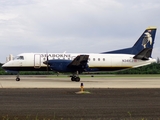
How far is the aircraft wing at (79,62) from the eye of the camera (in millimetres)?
39266

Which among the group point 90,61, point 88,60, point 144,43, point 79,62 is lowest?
point 79,62

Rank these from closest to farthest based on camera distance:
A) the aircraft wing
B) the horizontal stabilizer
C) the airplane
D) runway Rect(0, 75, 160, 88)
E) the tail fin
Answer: runway Rect(0, 75, 160, 88)
the aircraft wing
the airplane
the horizontal stabilizer
the tail fin

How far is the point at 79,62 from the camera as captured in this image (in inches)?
1561

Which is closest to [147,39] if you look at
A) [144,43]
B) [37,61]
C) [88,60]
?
[144,43]

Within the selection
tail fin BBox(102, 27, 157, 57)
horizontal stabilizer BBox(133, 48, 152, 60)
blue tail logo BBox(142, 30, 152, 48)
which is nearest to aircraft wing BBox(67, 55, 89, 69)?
tail fin BBox(102, 27, 157, 57)

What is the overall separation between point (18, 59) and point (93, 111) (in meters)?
27.4

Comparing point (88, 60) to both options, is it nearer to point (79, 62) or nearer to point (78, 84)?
point (79, 62)

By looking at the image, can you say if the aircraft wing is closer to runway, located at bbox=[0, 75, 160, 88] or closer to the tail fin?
runway, located at bbox=[0, 75, 160, 88]

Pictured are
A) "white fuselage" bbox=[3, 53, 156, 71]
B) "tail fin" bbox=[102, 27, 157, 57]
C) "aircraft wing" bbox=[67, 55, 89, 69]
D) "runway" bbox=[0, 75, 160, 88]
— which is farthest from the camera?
"tail fin" bbox=[102, 27, 157, 57]

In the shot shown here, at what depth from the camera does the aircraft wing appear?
39266 millimetres

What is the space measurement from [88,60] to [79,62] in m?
2.72

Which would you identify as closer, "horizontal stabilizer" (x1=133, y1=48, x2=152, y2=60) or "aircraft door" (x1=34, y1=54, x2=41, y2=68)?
"aircraft door" (x1=34, y1=54, x2=41, y2=68)

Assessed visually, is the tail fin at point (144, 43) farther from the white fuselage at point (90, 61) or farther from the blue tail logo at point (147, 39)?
the white fuselage at point (90, 61)

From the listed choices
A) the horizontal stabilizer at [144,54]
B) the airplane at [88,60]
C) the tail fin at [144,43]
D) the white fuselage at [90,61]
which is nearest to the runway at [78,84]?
the airplane at [88,60]
